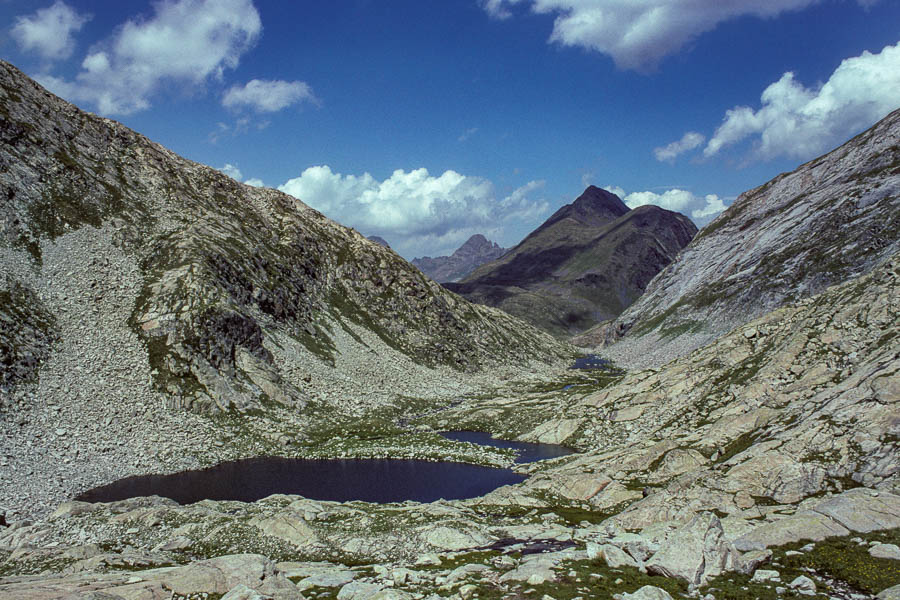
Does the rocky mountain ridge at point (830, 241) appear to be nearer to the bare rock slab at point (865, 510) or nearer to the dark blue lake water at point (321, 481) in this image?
the dark blue lake water at point (321, 481)

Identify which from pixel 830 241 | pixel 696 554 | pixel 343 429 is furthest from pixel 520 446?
pixel 830 241

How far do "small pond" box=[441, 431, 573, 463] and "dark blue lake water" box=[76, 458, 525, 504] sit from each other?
28.3 ft

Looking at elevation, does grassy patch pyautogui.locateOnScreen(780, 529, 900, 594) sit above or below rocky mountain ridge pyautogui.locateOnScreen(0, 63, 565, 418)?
below

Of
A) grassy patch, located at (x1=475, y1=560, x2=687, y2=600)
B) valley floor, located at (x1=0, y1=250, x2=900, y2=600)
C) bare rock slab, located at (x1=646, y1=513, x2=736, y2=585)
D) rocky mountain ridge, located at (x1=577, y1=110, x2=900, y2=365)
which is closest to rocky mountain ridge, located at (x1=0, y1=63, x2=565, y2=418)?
valley floor, located at (x1=0, y1=250, x2=900, y2=600)

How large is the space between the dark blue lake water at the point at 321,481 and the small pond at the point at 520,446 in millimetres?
8638

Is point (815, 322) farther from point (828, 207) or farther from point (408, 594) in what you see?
point (828, 207)

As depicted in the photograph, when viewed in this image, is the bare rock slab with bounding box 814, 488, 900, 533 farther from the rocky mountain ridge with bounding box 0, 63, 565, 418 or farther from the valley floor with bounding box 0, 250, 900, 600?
the rocky mountain ridge with bounding box 0, 63, 565, 418

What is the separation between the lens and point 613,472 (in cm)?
5800

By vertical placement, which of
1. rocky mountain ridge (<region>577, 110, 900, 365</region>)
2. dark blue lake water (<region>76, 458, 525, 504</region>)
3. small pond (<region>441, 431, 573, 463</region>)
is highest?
rocky mountain ridge (<region>577, 110, 900, 365</region>)

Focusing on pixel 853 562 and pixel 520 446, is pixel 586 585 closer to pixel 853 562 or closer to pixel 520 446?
pixel 853 562

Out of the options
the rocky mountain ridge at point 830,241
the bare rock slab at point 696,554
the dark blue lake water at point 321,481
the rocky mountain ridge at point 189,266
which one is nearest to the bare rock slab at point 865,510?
the bare rock slab at point 696,554

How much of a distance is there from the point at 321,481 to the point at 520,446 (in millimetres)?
37823

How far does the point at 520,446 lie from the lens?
92.5 metres

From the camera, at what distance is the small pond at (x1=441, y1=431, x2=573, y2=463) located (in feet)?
275
